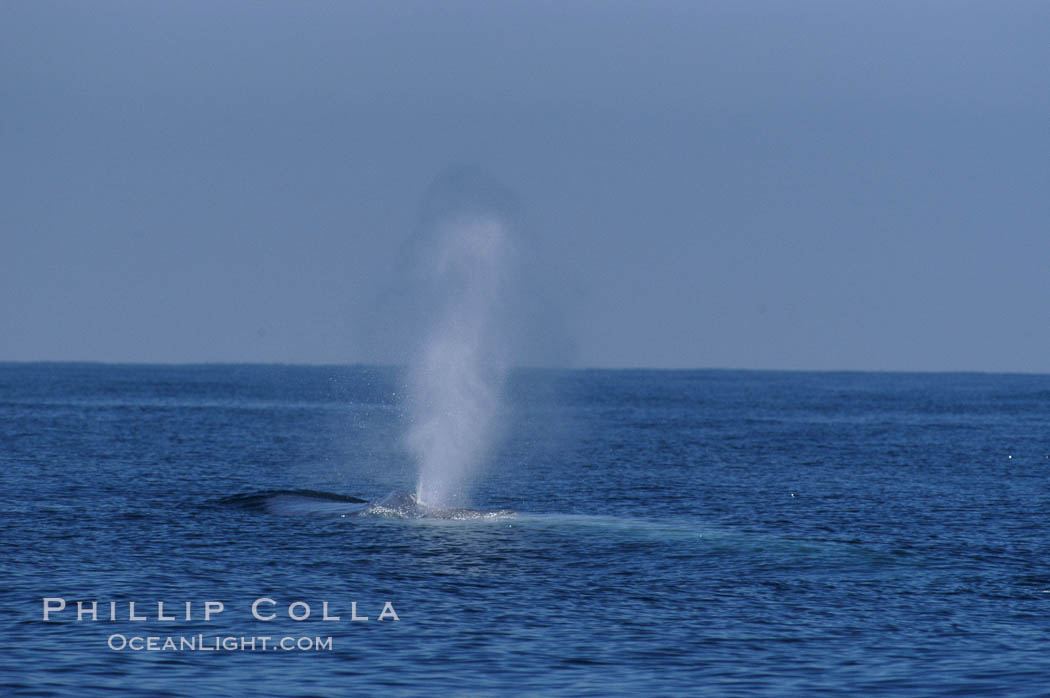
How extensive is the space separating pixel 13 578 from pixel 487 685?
15.7m

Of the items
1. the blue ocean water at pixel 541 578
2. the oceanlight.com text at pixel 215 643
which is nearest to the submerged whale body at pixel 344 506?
the blue ocean water at pixel 541 578

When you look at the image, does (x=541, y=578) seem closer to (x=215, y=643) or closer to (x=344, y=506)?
(x=215, y=643)

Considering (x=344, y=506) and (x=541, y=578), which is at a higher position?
(x=344, y=506)

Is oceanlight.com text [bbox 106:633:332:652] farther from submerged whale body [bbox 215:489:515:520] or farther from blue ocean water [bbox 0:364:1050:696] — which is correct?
submerged whale body [bbox 215:489:515:520]

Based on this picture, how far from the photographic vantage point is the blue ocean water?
1077 inches

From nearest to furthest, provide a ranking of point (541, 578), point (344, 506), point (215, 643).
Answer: point (215, 643)
point (541, 578)
point (344, 506)

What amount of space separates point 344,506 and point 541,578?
15.8 m

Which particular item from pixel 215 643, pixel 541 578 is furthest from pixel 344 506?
pixel 215 643

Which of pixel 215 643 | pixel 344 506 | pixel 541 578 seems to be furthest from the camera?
pixel 344 506

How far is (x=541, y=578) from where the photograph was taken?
123ft

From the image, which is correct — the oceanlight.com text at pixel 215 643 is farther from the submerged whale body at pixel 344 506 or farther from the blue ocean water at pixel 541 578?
the submerged whale body at pixel 344 506

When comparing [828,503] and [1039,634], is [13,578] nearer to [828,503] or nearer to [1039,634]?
[1039,634]

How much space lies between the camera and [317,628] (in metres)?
30.8

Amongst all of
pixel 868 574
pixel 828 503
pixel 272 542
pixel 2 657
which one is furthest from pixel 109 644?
pixel 828 503
